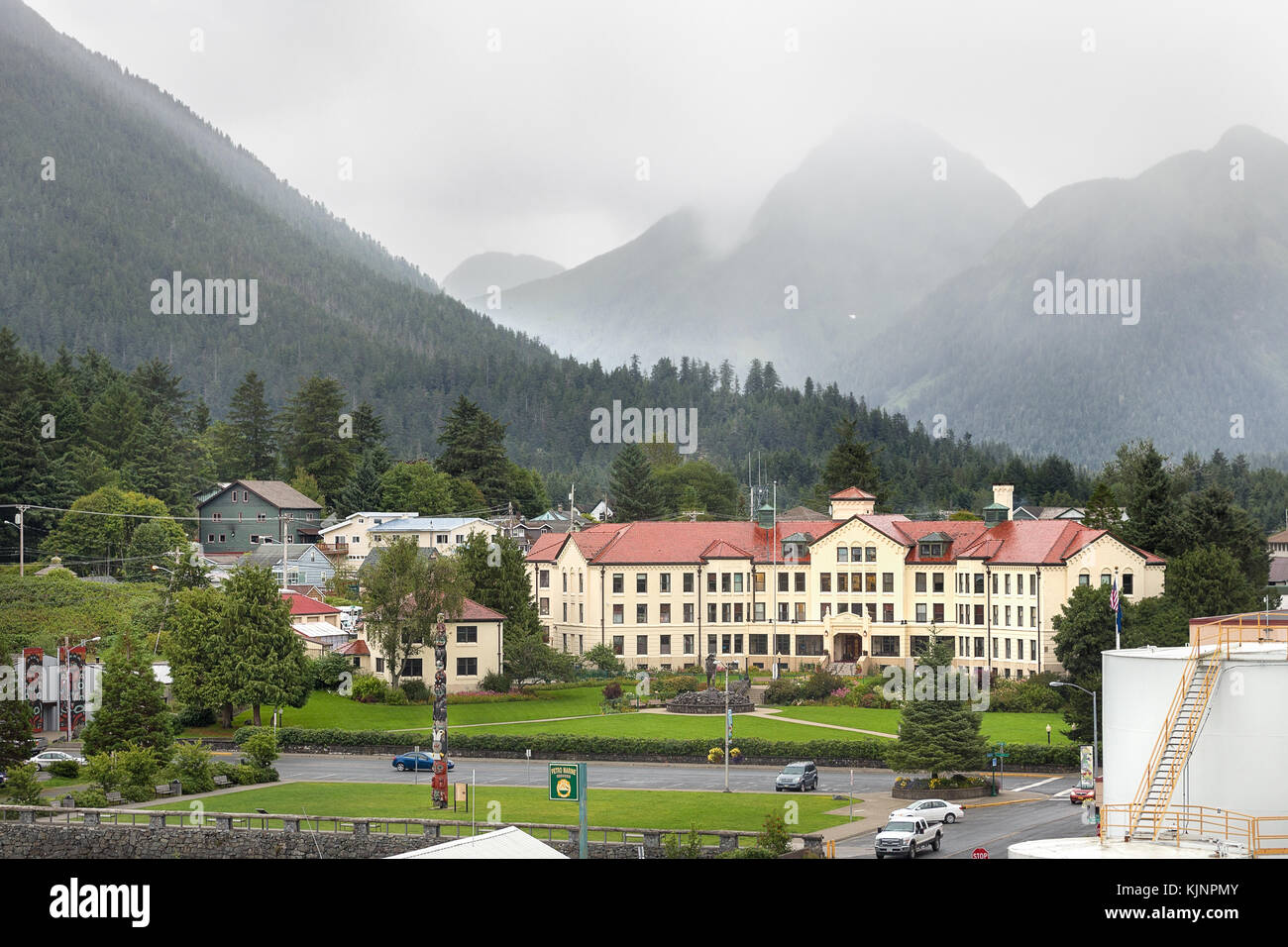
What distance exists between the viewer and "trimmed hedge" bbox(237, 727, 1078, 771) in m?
75.1

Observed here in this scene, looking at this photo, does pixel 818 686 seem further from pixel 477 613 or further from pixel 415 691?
pixel 415 691

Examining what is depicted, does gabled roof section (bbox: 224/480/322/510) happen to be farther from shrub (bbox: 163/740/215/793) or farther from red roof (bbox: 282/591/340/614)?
shrub (bbox: 163/740/215/793)

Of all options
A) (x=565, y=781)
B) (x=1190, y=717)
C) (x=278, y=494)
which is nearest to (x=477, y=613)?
(x=565, y=781)

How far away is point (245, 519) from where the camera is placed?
160m

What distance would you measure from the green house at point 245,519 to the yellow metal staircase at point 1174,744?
418 feet

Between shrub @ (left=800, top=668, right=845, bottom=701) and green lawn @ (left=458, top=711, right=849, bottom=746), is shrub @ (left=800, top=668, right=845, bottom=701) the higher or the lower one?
the higher one

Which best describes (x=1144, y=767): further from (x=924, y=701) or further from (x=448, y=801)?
(x=448, y=801)

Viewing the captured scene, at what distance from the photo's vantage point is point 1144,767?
41.8 metres

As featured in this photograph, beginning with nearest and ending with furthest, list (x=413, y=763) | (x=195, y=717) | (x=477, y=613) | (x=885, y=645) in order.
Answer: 1. (x=413, y=763)
2. (x=195, y=717)
3. (x=477, y=613)
4. (x=885, y=645)

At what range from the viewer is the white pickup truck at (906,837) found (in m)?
52.7

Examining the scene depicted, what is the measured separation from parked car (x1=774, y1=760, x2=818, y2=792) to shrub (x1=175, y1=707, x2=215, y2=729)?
3404 centimetres

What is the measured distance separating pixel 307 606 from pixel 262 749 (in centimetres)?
4068

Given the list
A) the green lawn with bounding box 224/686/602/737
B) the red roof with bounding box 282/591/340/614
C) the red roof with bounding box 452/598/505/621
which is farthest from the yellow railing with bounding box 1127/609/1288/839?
the red roof with bounding box 282/591/340/614
